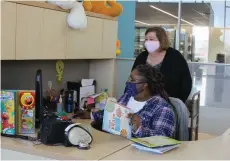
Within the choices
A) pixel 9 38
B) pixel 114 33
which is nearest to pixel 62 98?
pixel 114 33

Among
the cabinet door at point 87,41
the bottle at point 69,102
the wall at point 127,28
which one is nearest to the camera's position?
the cabinet door at point 87,41

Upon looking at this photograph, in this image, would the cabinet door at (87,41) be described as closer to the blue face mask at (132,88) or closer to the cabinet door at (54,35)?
the cabinet door at (54,35)

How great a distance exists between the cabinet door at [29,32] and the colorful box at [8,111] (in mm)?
266

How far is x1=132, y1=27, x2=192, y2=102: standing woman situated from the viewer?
2.93 metres

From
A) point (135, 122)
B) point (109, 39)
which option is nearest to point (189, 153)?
point (135, 122)

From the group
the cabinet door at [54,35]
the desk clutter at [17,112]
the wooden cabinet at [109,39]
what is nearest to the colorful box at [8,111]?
the desk clutter at [17,112]

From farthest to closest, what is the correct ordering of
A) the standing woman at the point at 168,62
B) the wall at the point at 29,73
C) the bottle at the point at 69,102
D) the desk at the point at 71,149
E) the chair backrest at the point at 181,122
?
the bottle at the point at 69,102 → the standing woman at the point at 168,62 → the wall at the point at 29,73 → the chair backrest at the point at 181,122 → the desk at the point at 71,149

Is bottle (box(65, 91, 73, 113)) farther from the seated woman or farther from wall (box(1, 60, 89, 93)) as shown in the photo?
the seated woman

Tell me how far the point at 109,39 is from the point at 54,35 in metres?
0.81

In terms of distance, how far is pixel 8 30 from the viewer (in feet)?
6.97

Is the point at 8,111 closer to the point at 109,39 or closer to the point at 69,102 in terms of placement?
the point at 69,102

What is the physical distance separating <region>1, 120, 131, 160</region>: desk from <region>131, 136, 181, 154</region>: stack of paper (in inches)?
4.9

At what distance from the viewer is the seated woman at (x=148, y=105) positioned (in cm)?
215

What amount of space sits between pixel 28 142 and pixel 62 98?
3.82 ft
